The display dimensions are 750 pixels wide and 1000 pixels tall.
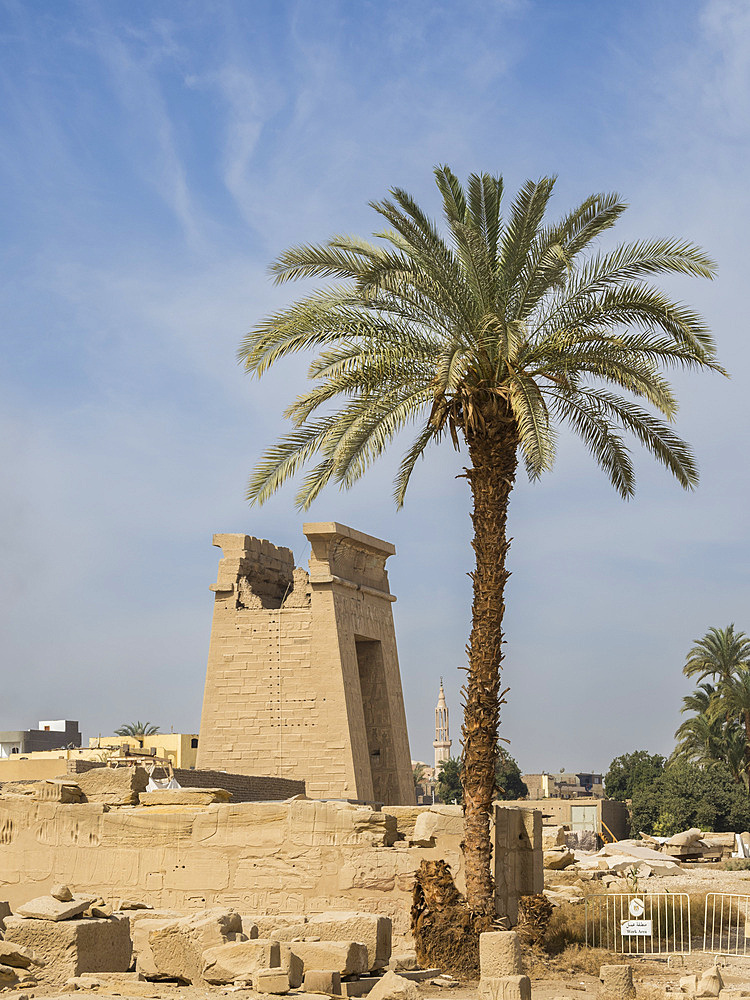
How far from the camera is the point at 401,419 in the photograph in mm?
11461

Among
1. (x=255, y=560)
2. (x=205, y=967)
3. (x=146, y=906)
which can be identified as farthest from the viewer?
(x=255, y=560)

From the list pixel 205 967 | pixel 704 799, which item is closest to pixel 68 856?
pixel 205 967

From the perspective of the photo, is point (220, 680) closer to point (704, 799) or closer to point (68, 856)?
point (68, 856)

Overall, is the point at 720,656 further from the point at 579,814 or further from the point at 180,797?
the point at 180,797

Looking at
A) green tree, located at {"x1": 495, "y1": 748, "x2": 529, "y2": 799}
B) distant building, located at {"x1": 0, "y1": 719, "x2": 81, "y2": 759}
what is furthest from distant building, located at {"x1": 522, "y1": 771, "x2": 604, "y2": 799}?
distant building, located at {"x1": 0, "y1": 719, "x2": 81, "y2": 759}

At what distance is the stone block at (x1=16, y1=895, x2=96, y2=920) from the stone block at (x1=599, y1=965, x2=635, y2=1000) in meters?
3.78

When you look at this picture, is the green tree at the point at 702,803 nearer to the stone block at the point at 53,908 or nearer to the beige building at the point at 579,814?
the beige building at the point at 579,814

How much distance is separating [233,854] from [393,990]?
3873 mm

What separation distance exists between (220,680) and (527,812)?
8.45 meters

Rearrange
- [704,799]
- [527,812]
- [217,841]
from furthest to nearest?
[704,799] → [527,812] → [217,841]

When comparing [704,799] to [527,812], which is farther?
[704,799]

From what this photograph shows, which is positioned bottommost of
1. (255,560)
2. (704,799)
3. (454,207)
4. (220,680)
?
(704,799)

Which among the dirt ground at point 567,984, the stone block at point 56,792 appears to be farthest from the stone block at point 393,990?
the stone block at point 56,792

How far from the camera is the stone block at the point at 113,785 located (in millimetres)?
11195
